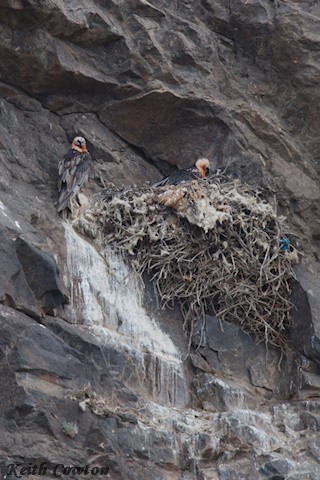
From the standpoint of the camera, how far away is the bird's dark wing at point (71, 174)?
13609 millimetres

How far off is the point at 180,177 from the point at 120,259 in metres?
1.84

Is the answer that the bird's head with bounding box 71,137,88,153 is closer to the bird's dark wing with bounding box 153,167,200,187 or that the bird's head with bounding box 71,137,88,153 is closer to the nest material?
the nest material

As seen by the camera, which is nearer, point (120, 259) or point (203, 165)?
point (120, 259)

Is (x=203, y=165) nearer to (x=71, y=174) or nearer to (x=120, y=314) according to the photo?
(x=71, y=174)

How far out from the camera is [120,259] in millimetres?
13531

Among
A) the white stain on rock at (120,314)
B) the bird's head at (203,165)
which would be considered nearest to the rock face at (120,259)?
the white stain on rock at (120,314)

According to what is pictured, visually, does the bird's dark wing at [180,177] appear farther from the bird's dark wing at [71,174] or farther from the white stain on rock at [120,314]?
the white stain on rock at [120,314]

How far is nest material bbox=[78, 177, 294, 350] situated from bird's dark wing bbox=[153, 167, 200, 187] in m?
0.45

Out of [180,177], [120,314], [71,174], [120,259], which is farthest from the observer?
[180,177]

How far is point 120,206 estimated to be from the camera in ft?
46.0

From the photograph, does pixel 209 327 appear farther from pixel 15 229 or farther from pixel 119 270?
pixel 15 229

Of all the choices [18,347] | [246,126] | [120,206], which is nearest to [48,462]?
[18,347]

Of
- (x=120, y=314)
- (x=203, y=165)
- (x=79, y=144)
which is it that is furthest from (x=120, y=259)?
(x=203, y=165)

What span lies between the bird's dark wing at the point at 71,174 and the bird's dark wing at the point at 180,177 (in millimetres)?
1143
